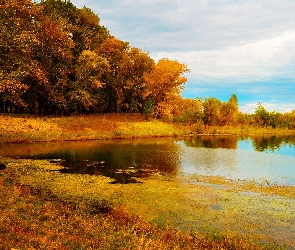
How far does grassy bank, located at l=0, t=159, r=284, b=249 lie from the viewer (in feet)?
41.1

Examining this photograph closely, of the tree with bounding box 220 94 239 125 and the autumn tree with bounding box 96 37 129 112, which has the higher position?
the autumn tree with bounding box 96 37 129 112

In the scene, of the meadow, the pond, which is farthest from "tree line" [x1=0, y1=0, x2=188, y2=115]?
the meadow

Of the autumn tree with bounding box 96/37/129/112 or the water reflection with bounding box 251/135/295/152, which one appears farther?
the autumn tree with bounding box 96/37/129/112

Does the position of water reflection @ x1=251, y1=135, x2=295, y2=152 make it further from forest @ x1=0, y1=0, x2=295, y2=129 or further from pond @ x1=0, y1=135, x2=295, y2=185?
forest @ x1=0, y1=0, x2=295, y2=129

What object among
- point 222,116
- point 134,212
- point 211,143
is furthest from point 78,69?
point 134,212

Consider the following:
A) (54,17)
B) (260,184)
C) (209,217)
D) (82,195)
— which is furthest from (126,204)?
(54,17)

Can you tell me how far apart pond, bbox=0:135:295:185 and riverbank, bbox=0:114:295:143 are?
4502 mm

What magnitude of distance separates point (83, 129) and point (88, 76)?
1382 centimetres

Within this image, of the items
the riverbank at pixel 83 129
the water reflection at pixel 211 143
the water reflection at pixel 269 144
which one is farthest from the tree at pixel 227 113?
the water reflection at pixel 211 143

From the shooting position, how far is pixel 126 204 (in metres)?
20.0

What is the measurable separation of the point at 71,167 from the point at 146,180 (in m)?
9.09

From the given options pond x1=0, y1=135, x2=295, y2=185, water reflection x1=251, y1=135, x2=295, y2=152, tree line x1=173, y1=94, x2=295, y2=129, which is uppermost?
tree line x1=173, y1=94, x2=295, y2=129

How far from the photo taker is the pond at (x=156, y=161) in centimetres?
3095

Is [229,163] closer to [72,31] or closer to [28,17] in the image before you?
[28,17]
